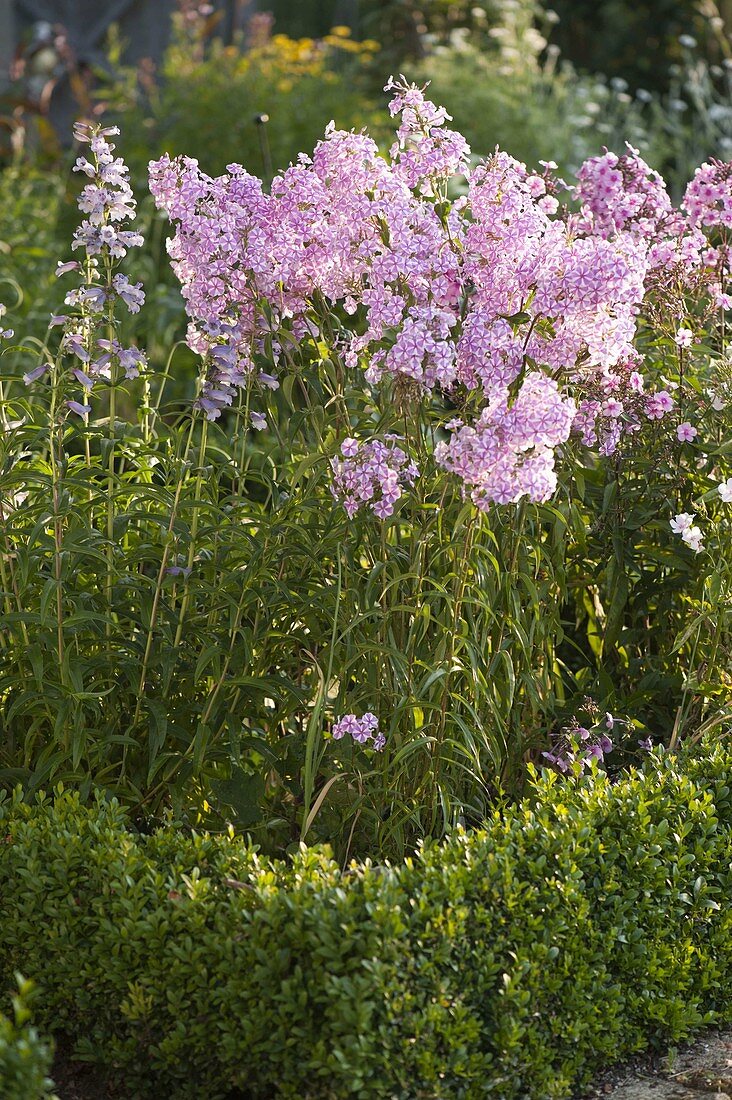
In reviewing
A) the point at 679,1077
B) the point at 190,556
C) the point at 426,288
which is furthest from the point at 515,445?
the point at 679,1077

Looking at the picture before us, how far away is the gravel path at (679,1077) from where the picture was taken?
245cm

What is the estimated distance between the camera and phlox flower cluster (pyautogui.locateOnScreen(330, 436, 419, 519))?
2463 mm

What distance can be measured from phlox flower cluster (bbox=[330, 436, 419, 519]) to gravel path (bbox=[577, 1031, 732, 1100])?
1.16m

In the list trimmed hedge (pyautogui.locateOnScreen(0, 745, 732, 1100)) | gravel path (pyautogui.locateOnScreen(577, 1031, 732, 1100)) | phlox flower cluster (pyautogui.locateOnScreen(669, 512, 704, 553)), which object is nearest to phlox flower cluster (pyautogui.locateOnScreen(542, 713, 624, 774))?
trimmed hedge (pyautogui.locateOnScreen(0, 745, 732, 1100))

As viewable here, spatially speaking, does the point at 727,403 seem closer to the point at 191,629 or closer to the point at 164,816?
the point at 191,629

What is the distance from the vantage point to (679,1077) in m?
2.51

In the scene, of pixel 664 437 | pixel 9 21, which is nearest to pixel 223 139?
pixel 9 21

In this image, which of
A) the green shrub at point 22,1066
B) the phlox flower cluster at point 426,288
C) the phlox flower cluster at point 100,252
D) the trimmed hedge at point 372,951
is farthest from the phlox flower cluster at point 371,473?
the green shrub at point 22,1066

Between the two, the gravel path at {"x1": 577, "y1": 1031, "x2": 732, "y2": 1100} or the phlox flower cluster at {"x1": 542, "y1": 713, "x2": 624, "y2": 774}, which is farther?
the phlox flower cluster at {"x1": 542, "y1": 713, "x2": 624, "y2": 774}

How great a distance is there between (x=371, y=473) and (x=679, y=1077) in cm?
129

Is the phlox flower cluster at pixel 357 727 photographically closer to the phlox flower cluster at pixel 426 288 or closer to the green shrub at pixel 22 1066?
the phlox flower cluster at pixel 426 288

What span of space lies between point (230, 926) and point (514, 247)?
1.41 metres

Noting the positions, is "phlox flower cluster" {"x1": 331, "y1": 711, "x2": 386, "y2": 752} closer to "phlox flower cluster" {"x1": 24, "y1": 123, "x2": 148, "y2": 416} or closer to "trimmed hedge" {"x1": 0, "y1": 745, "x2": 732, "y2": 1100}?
"trimmed hedge" {"x1": 0, "y1": 745, "x2": 732, "y2": 1100}

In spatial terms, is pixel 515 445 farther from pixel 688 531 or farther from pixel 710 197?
pixel 710 197
